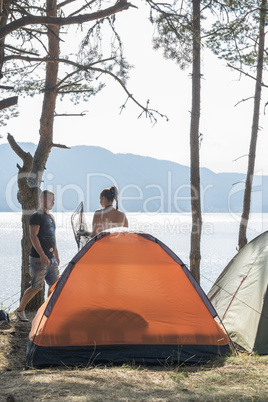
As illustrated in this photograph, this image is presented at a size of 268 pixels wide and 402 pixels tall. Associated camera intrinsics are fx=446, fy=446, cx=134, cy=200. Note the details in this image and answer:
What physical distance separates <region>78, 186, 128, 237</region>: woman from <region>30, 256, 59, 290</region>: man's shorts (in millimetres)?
992

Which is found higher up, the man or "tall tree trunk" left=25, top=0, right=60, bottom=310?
"tall tree trunk" left=25, top=0, right=60, bottom=310

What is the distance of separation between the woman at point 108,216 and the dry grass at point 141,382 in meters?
1.75

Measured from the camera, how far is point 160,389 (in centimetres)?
360

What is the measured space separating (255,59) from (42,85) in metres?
5.64

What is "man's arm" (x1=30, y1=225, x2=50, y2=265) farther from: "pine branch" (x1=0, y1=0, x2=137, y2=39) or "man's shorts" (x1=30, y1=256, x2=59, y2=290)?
"pine branch" (x1=0, y1=0, x2=137, y2=39)

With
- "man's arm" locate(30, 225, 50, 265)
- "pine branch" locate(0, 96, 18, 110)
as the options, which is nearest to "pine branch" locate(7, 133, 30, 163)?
"man's arm" locate(30, 225, 50, 265)

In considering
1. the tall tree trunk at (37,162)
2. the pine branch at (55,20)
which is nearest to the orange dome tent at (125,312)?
the pine branch at (55,20)

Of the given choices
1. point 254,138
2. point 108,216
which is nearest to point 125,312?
point 108,216

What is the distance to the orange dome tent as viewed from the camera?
14.9 ft

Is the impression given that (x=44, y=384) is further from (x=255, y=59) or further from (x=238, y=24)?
(x=255, y=59)

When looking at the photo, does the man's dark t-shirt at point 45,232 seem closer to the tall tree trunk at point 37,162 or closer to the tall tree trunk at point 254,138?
the tall tree trunk at point 37,162

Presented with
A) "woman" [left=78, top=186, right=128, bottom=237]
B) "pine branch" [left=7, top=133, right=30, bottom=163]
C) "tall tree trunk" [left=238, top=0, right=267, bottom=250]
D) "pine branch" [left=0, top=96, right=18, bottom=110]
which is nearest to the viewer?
"pine branch" [left=0, top=96, right=18, bottom=110]

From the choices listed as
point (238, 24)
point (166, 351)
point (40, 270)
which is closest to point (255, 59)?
point (238, 24)

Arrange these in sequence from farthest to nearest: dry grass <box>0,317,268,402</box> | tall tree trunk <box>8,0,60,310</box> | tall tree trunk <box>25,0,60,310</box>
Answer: tall tree trunk <box>25,0,60,310</box> < tall tree trunk <box>8,0,60,310</box> < dry grass <box>0,317,268,402</box>
